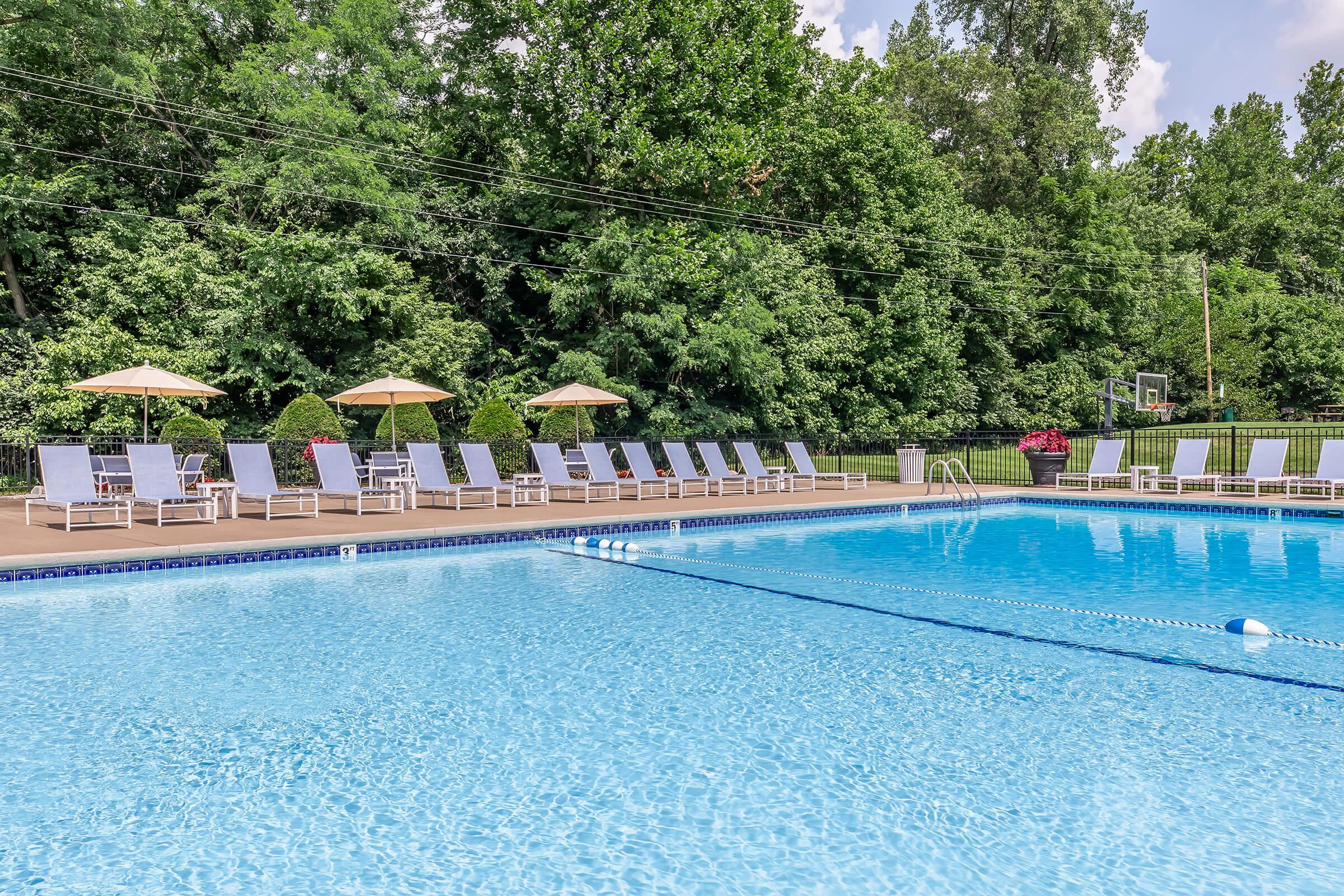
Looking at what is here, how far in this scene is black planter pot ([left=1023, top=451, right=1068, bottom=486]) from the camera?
766 inches

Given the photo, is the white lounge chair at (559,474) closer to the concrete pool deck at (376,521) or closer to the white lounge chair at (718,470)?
the concrete pool deck at (376,521)

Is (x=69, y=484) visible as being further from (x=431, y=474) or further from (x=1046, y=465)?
(x=1046, y=465)

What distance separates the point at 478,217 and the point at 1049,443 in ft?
51.5

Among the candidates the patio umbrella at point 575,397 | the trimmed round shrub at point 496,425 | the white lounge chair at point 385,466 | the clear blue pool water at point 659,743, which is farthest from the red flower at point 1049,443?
the white lounge chair at point 385,466

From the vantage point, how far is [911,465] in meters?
21.1

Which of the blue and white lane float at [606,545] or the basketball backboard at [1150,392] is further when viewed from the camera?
the basketball backboard at [1150,392]

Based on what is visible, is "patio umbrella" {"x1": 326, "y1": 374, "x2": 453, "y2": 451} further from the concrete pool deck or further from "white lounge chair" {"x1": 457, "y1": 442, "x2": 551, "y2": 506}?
the concrete pool deck

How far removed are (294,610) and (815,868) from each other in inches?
231

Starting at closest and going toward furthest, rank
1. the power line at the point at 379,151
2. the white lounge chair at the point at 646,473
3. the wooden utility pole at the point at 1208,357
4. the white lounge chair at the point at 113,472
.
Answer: the white lounge chair at the point at 113,472, the white lounge chair at the point at 646,473, the power line at the point at 379,151, the wooden utility pole at the point at 1208,357

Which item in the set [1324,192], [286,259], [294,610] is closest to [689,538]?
[294,610]

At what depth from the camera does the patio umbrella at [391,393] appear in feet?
52.8

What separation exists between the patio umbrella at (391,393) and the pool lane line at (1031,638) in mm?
7496

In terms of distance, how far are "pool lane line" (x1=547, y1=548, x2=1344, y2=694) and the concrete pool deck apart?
3.32 meters

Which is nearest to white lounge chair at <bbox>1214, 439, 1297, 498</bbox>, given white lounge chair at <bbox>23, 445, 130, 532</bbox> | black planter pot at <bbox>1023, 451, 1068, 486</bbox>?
black planter pot at <bbox>1023, 451, 1068, 486</bbox>
